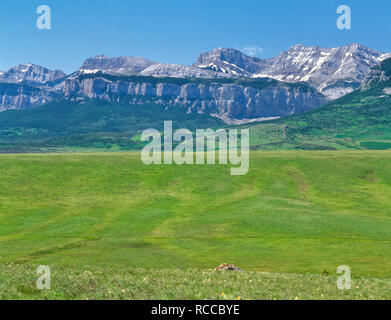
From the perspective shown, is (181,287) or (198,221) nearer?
(181,287)

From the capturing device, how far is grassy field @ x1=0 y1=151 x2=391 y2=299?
124ft

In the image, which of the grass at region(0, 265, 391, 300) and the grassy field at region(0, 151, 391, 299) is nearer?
the grass at region(0, 265, 391, 300)

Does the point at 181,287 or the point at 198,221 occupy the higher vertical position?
the point at 181,287

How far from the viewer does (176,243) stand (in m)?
71.2

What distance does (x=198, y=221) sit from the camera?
9169 centimetres

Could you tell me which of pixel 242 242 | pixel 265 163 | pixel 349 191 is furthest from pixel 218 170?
pixel 242 242

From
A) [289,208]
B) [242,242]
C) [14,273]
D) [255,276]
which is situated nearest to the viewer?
[14,273]

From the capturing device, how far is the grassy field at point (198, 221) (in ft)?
124

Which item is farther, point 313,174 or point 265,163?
point 265,163

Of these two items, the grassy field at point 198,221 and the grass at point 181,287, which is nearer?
the grass at point 181,287
